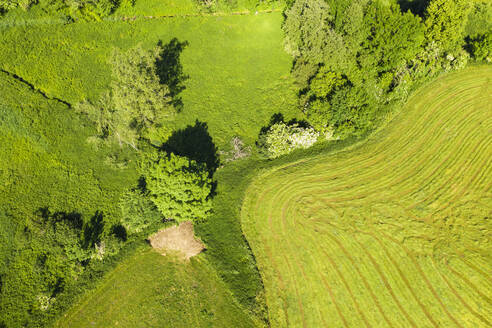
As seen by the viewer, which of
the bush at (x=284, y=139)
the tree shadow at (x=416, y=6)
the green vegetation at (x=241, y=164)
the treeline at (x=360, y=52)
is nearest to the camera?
the green vegetation at (x=241, y=164)

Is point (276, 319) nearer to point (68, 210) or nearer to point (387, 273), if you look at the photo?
point (387, 273)

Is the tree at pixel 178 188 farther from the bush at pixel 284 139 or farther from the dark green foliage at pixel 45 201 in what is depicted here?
the bush at pixel 284 139

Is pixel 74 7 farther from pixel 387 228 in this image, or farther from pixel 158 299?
pixel 387 228

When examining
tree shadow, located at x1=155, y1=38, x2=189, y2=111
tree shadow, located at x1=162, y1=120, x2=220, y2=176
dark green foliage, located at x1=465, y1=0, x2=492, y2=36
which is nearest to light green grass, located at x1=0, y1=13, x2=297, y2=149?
tree shadow, located at x1=155, y1=38, x2=189, y2=111

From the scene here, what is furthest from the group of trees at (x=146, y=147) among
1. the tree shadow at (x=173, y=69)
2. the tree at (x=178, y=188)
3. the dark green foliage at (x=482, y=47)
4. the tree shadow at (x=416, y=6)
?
the dark green foliage at (x=482, y=47)

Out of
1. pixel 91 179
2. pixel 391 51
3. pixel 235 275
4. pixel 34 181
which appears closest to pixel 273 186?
pixel 235 275

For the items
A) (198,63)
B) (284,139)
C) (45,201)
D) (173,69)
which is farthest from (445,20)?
(45,201)

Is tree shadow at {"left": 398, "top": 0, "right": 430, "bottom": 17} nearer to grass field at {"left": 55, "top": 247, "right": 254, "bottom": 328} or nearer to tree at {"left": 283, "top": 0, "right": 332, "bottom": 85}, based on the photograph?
tree at {"left": 283, "top": 0, "right": 332, "bottom": 85}

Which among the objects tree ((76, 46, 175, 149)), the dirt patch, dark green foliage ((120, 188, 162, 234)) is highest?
tree ((76, 46, 175, 149))
